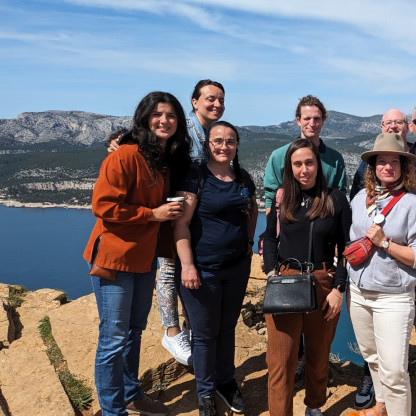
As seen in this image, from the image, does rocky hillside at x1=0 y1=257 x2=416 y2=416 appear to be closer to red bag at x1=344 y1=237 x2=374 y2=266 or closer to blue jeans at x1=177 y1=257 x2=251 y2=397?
blue jeans at x1=177 y1=257 x2=251 y2=397

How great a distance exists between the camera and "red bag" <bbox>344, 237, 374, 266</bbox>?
→ 91.6 inches

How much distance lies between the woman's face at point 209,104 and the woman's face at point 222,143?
67 cm

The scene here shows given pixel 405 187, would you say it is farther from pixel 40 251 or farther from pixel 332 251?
pixel 40 251

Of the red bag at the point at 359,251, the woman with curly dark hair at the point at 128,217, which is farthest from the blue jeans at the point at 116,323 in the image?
the red bag at the point at 359,251

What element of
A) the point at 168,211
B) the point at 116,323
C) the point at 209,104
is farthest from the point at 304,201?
the point at 116,323

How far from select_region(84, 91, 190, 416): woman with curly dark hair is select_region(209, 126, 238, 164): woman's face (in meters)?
0.20

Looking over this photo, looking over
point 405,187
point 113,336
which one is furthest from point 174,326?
point 405,187

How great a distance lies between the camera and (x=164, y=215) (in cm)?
246

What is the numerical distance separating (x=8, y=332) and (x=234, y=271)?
290 centimetres

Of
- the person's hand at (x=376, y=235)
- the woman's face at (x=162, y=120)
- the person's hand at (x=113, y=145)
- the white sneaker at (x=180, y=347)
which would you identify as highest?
the woman's face at (x=162, y=120)

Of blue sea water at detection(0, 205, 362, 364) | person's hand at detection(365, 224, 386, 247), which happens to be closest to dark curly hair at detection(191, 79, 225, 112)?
person's hand at detection(365, 224, 386, 247)

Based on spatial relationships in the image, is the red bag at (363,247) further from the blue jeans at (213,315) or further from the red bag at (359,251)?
the blue jeans at (213,315)

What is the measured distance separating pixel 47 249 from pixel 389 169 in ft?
272

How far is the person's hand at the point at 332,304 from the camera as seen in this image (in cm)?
244
